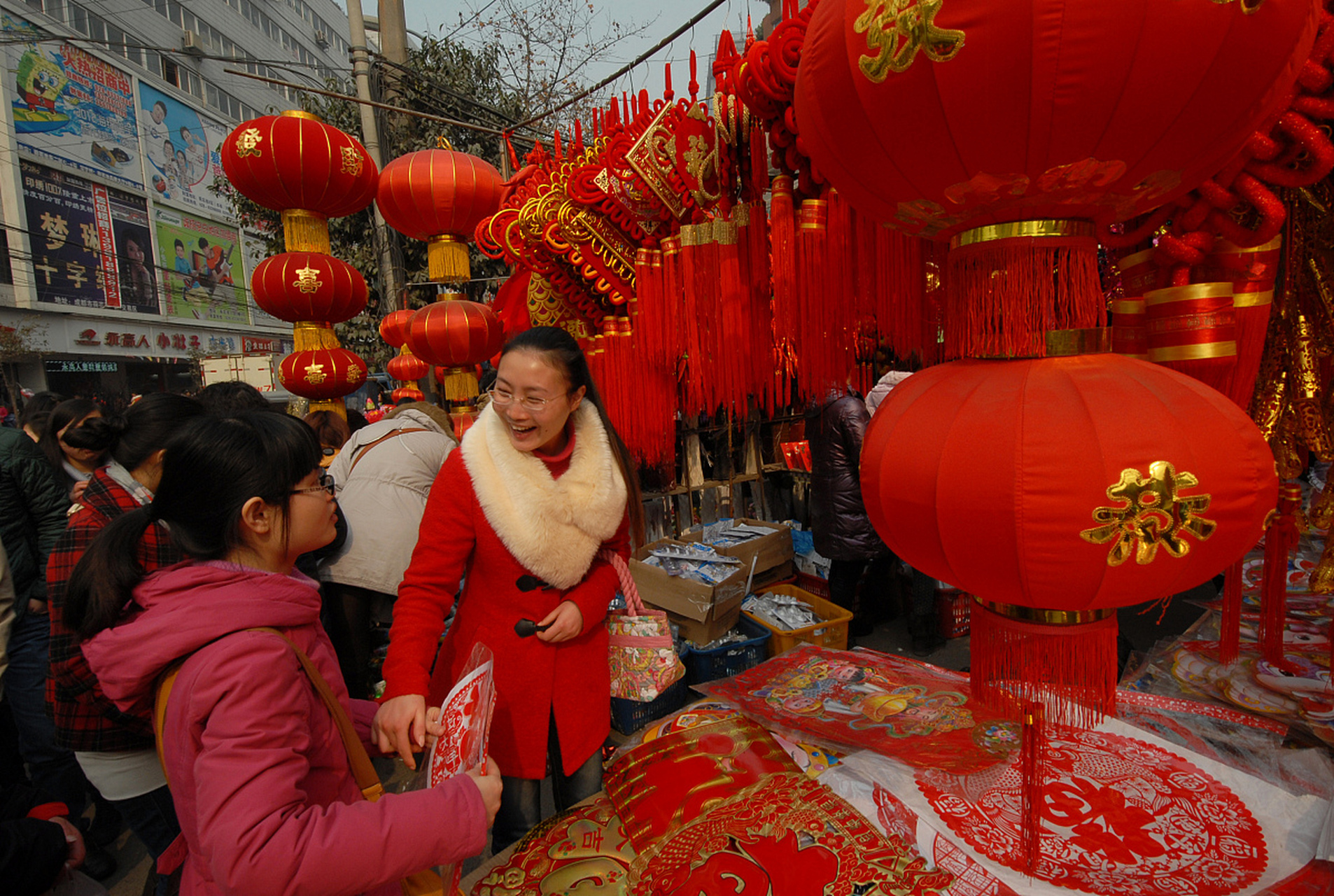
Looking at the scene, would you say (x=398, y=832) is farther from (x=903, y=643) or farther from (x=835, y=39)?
(x=903, y=643)

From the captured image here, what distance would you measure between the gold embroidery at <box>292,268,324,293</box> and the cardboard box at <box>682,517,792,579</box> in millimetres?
3267

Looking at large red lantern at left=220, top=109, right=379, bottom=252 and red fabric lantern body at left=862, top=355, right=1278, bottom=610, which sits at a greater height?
large red lantern at left=220, top=109, right=379, bottom=252

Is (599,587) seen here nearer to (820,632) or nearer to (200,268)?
(820,632)

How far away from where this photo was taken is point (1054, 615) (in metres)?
1.05

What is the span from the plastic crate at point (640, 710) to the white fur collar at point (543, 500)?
1.56m

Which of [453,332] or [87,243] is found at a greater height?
[87,243]

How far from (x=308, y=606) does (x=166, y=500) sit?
0.27 m

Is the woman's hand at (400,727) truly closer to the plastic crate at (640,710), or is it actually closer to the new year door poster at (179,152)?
the plastic crate at (640,710)

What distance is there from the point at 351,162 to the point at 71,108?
18.8 meters

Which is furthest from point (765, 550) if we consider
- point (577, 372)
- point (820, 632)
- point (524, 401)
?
point (524, 401)

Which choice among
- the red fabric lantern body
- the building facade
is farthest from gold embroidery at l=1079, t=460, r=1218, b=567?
the building facade

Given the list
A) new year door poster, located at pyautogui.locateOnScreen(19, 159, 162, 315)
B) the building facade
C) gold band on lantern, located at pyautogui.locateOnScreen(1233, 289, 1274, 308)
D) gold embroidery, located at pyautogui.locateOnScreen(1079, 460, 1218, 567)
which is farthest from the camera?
new year door poster, located at pyautogui.locateOnScreen(19, 159, 162, 315)

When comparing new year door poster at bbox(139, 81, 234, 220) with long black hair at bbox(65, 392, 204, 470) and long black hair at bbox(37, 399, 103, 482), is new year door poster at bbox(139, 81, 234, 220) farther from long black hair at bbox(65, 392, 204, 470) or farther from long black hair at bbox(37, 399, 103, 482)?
long black hair at bbox(65, 392, 204, 470)

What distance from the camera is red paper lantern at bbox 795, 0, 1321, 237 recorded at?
80cm
